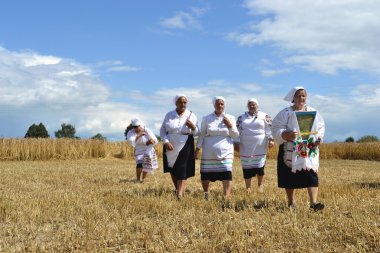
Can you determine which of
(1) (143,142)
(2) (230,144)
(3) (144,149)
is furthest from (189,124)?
(3) (144,149)

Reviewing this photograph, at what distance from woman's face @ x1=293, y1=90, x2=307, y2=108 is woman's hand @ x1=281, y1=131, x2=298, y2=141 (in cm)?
50

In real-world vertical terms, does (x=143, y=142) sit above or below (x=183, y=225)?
above

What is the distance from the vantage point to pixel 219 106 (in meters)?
9.19

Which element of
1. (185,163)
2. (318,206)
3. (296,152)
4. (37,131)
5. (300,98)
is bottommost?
(318,206)

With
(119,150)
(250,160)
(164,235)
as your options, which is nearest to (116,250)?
(164,235)

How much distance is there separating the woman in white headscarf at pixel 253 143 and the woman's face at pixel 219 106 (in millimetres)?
1498

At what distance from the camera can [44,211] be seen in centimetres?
698

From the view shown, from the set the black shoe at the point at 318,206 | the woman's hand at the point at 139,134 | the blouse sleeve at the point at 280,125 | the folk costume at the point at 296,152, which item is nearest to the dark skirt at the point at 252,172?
the folk costume at the point at 296,152

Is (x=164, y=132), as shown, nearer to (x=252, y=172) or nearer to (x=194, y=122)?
(x=194, y=122)

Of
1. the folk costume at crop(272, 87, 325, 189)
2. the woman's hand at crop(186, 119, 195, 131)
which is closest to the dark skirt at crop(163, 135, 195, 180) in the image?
the woman's hand at crop(186, 119, 195, 131)

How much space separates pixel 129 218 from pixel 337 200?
3.62 meters

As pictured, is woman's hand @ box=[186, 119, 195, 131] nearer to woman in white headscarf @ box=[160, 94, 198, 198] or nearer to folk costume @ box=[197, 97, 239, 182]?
woman in white headscarf @ box=[160, 94, 198, 198]

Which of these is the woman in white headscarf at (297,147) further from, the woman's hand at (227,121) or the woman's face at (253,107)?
the woman's face at (253,107)

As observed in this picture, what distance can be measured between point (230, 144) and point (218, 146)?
0.34 meters
